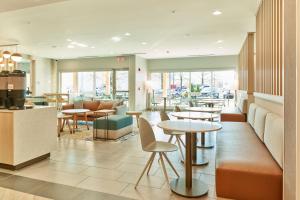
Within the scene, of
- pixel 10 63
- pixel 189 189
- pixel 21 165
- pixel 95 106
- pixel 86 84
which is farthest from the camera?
pixel 86 84

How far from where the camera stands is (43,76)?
11.2 metres

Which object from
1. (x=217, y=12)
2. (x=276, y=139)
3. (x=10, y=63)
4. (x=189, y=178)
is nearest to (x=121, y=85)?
(x=10, y=63)

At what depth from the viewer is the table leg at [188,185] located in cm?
251

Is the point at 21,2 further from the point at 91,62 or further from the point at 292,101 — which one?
the point at 91,62

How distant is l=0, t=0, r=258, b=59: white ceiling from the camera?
13.9ft

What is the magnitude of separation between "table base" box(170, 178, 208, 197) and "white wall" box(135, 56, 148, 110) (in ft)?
26.3

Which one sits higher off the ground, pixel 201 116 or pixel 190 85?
pixel 190 85

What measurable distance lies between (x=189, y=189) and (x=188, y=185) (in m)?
0.05

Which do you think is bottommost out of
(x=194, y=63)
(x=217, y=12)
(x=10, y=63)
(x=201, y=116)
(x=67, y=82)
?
(x=201, y=116)

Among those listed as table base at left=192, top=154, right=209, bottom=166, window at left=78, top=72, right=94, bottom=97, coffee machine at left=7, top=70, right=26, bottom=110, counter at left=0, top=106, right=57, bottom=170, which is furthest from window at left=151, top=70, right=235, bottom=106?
coffee machine at left=7, top=70, right=26, bottom=110

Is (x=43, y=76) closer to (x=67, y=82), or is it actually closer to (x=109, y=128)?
(x=67, y=82)

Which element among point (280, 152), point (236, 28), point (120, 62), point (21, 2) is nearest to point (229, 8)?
point (236, 28)

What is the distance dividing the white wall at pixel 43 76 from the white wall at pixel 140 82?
5044mm

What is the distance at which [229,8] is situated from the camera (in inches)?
173
